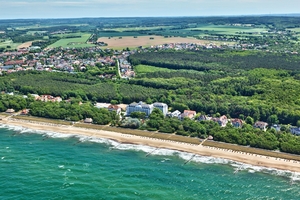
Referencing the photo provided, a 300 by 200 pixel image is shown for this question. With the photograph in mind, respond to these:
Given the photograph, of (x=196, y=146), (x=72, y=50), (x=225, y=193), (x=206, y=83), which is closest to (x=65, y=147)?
(x=196, y=146)

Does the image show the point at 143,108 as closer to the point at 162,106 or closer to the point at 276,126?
the point at 162,106

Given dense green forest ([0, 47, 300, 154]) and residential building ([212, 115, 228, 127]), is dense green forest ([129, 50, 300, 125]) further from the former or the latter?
residential building ([212, 115, 228, 127])

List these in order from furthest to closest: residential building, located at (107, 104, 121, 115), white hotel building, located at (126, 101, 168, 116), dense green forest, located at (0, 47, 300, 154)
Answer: residential building, located at (107, 104, 121, 115)
white hotel building, located at (126, 101, 168, 116)
dense green forest, located at (0, 47, 300, 154)

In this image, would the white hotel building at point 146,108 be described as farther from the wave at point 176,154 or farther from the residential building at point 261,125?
the residential building at point 261,125

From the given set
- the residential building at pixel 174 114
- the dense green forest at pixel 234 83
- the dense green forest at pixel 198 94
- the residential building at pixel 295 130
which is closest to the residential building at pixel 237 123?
the dense green forest at pixel 198 94

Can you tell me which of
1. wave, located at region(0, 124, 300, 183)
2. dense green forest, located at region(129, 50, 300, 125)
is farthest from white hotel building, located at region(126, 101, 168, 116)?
wave, located at region(0, 124, 300, 183)

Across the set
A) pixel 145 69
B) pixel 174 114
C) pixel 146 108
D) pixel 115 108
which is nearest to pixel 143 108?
pixel 146 108
